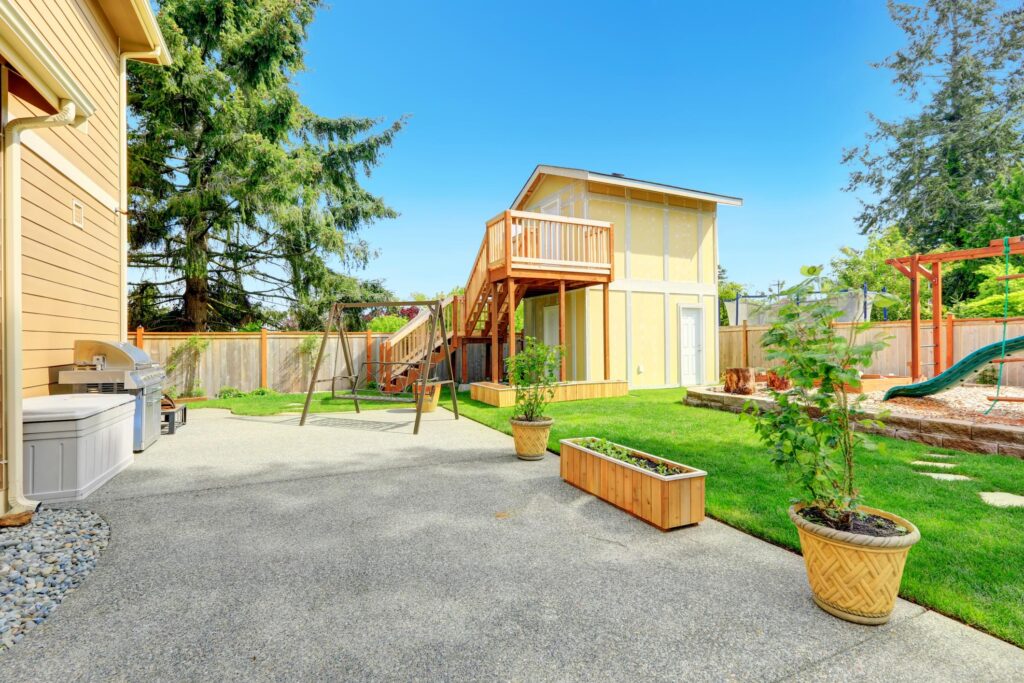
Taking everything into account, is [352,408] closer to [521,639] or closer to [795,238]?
[521,639]

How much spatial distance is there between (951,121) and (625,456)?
2818 cm

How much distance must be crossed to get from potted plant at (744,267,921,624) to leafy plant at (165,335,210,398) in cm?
1178

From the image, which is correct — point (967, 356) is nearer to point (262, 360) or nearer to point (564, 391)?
point (564, 391)

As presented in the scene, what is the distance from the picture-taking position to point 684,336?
12.6m

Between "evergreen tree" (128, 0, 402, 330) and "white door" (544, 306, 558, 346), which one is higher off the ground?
"evergreen tree" (128, 0, 402, 330)

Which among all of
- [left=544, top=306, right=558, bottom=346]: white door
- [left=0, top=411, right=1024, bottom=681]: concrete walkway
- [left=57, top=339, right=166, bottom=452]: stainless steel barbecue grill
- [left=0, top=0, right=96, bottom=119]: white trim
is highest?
[left=0, top=0, right=96, bottom=119]: white trim

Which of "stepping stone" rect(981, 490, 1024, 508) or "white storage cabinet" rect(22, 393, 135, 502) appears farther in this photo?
"white storage cabinet" rect(22, 393, 135, 502)

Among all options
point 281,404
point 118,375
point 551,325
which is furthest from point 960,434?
point 281,404

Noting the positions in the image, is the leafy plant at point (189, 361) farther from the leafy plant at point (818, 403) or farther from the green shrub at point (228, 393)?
the leafy plant at point (818, 403)

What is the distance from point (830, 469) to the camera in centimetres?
215

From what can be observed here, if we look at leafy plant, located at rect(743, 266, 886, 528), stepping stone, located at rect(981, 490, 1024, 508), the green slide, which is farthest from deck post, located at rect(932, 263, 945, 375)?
leafy plant, located at rect(743, 266, 886, 528)

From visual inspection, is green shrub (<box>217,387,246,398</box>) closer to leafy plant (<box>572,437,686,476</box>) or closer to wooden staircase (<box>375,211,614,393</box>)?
wooden staircase (<box>375,211,614,393</box>)

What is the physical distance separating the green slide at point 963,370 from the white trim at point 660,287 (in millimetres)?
5776

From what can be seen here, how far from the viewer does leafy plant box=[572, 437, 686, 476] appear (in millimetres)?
3500
